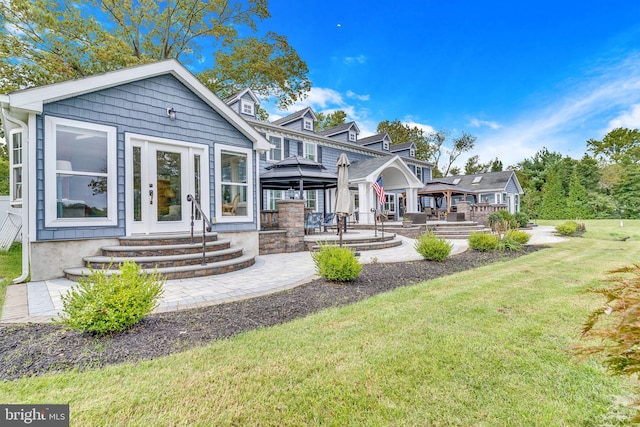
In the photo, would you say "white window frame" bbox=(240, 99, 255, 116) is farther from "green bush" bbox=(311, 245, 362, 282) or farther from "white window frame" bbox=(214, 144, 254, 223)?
"green bush" bbox=(311, 245, 362, 282)

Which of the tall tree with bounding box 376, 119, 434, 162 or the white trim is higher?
the tall tree with bounding box 376, 119, 434, 162

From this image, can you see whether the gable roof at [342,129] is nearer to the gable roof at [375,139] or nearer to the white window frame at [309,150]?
the gable roof at [375,139]

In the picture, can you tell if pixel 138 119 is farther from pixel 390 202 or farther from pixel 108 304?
pixel 390 202

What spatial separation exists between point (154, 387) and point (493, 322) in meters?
3.36

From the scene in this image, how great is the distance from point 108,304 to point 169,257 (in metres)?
3.18

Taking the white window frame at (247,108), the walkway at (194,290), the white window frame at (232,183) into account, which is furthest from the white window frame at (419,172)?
the walkway at (194,290)

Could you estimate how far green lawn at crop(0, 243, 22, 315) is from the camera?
5.29 metres

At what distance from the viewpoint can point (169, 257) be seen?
599 centimetres

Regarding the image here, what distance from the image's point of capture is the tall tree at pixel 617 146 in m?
33.5

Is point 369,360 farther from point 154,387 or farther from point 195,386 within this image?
point 154,387

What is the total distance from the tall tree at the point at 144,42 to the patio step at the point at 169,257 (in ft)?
38.7

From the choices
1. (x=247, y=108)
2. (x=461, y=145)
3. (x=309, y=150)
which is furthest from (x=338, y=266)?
(x=461, y=145)

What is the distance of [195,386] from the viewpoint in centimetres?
211

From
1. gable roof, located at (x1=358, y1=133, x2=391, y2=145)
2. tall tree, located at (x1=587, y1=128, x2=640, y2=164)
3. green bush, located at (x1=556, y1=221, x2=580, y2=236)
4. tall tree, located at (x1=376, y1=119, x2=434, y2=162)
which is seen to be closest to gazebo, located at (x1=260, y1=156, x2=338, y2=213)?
green bush, located at (x1=556, y1=221, x2=580, y2=236)
